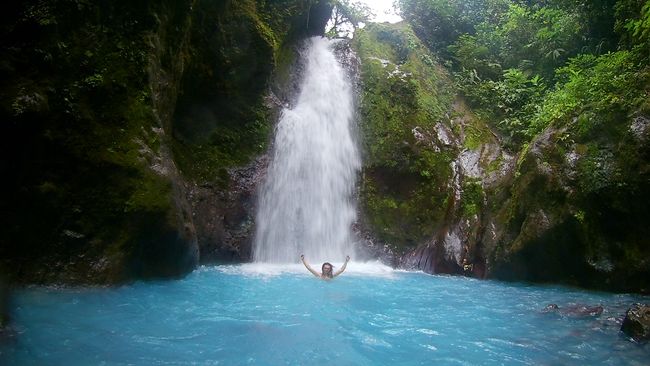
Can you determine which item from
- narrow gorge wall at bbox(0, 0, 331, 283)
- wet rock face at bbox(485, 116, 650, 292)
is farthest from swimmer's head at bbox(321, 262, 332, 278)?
wet rock face at bbox(485, 116, 650, 292)

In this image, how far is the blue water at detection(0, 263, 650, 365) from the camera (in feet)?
14.9

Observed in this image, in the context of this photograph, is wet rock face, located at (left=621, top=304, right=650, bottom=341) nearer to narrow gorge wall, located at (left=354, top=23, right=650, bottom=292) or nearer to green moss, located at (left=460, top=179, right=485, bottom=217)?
narrow gorge wall, located at (left=354, top=23, right=650, bottom=292)

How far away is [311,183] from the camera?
11.7m

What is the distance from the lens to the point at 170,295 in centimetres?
677

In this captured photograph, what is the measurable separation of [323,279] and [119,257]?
3754 millimetres

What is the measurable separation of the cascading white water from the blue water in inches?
109

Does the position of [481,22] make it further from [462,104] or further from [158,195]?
[158,195]

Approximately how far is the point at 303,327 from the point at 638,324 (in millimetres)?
4021

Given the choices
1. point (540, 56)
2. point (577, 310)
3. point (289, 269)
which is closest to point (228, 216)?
point (289, 269)

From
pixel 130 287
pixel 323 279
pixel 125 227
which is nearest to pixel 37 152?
pixel 125 227

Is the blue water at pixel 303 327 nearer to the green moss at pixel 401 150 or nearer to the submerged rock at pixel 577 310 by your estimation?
the submerged rock at pixel 577 310

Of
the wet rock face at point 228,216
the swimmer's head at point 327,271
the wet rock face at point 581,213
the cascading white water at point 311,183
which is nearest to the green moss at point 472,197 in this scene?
the wet rock face at point 581,213

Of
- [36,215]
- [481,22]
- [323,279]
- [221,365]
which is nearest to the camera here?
[221,365]

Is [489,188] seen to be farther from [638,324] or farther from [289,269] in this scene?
[638,324]
